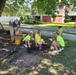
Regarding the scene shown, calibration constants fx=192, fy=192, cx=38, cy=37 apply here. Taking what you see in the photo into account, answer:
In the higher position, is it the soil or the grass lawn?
the soil

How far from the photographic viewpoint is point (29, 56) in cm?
914

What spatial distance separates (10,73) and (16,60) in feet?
4.79

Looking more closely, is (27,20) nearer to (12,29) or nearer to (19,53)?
(12,29)

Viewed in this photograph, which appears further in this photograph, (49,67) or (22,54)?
(22,54)

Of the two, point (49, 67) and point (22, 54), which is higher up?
point (22, 54)

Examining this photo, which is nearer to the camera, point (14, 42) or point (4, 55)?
point (4, 55)

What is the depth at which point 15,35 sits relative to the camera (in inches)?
463

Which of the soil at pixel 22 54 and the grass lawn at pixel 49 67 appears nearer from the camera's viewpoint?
the grass lawn at pixel 49 67

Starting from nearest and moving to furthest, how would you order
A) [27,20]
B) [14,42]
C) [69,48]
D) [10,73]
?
[10,73], [69,48], [14,42], [27,20]

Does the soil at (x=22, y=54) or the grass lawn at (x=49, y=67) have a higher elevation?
the soil at (x=22, y=54)

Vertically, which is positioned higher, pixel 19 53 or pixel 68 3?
pixel 68 3

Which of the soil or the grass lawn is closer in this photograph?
the grass lawn

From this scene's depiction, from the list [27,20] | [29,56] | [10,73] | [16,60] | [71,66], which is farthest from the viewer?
[27,20]

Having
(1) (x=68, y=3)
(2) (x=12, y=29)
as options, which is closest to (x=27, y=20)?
(1) (x=68, y=3)
